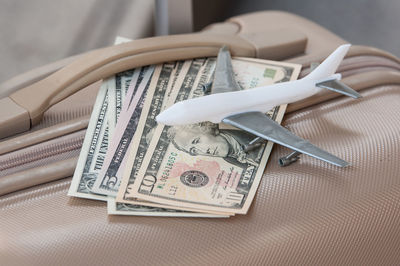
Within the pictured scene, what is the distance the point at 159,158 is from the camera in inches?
22.8

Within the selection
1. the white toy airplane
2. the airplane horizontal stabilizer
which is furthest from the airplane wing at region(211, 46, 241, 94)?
the airplane horizontal stabilizer

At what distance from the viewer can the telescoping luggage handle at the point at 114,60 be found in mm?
604

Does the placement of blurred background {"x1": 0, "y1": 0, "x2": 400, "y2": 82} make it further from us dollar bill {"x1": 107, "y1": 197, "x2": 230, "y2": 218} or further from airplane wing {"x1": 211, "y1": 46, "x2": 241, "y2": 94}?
us dollar bill {"x1": 107, "y1": 197, "x2": 230, "y2": 218}

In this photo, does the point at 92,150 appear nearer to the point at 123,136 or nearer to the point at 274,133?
the point at 123,136

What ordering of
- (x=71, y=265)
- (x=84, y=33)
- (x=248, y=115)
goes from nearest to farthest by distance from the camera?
(x=71, y=265) < (x=248, y=115) < (x=84, y=33)

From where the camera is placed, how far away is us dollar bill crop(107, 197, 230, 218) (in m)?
0.53

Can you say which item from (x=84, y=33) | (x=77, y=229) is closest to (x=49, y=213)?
(x=77, y=229)

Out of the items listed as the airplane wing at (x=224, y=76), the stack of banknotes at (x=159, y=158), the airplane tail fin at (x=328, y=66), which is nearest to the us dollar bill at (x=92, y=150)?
the stack of banknotes at (x=159, y=158)

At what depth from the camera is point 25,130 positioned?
2.00 ft

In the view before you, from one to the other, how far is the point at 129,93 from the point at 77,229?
0.63 feet

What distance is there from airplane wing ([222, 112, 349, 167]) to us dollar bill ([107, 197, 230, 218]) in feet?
0.35

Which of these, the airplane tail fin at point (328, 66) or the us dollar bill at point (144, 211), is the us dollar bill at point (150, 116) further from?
the airplane tail fin at point (328, 66)

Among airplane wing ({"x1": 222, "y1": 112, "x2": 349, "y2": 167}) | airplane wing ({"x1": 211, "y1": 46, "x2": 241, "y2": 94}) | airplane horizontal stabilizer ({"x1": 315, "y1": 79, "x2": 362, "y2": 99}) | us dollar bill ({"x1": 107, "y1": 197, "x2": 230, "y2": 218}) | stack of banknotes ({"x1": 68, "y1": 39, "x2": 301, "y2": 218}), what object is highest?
Result: airplane horizontal stabilizer ({"x1": 315, "y1": 79, "x2": 362, "y2": 99})

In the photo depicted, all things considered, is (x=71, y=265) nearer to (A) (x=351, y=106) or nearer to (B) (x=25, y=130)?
(B) (x=25, y=130)
